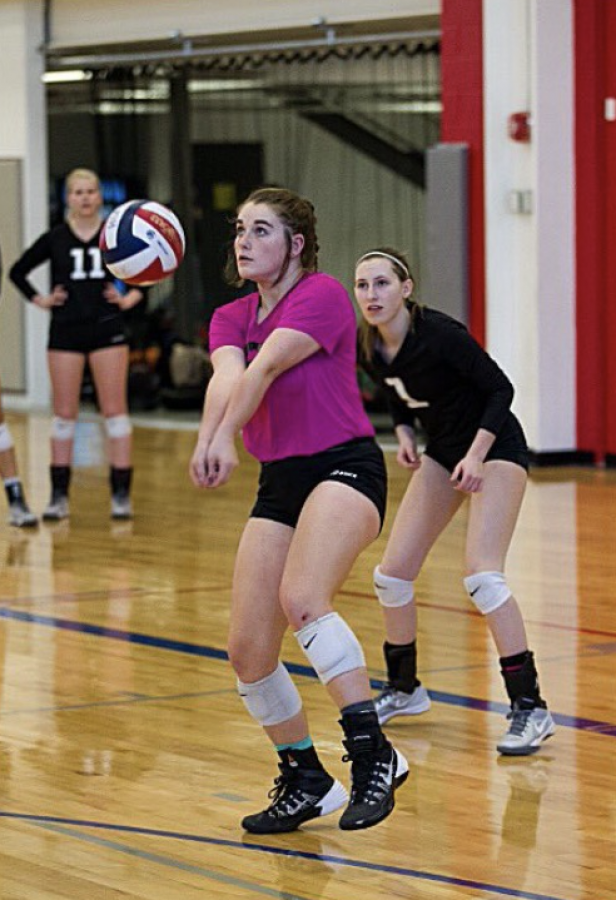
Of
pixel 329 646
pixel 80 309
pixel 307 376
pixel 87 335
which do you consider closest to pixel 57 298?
pixel 80 309

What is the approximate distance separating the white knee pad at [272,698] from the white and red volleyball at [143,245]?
1.68 meters

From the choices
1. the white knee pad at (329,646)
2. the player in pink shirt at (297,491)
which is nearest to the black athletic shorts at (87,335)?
the player in pink shirt at (297,491)

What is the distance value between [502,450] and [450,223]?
7.83 meters

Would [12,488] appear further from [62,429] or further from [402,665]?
[402,665]

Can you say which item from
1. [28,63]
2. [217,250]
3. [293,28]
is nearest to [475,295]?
[293,28]

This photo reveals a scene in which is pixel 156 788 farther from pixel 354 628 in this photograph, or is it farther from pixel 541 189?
pixel 541 189

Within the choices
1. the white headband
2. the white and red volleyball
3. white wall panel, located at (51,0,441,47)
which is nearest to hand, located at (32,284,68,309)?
the white and red volleyball

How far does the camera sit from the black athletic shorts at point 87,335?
10.5 m

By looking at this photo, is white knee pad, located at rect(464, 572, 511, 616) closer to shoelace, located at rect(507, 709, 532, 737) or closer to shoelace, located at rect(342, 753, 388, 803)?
shoelace, located at rect(507, 709, 532, 737)

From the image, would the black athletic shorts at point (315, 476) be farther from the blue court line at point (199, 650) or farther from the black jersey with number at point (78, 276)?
the black jersey with number at point (78, 276)

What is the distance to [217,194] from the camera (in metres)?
18.9

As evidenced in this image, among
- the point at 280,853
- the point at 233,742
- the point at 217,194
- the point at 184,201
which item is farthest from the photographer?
the point at 217,194

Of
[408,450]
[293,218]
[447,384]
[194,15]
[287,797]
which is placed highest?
[194,15]

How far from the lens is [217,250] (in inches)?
720
